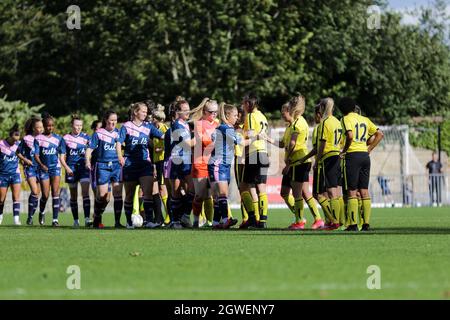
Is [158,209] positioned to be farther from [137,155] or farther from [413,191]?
[413,191]

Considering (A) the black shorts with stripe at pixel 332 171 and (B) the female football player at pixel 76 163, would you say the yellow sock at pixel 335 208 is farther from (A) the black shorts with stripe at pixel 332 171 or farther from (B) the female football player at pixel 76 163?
(B) the female football player at pixel 76 163

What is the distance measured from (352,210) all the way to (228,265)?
670 centimetres

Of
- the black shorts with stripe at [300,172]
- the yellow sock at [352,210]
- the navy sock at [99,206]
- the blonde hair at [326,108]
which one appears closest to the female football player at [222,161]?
the black shorts with stripe at [300,172]

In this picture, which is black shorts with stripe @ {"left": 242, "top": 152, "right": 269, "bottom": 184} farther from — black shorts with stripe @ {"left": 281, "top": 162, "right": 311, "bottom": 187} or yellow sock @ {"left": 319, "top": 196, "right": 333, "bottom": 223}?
yellow sock @ {"left": 319, "top": 196, "right": 333, "bottom": 223}

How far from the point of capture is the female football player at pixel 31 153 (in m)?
24.9

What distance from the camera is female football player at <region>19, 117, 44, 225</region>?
81.7ft

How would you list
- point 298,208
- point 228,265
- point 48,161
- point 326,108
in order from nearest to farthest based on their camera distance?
1. point 228,265
2. point 326,108
3. point 298,208
4. point 48,161

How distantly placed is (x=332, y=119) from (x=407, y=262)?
6942 mm

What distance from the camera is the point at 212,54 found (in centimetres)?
5312

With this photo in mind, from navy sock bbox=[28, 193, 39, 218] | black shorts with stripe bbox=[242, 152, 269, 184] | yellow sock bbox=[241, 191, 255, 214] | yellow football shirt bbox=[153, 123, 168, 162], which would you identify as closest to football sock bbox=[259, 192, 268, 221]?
yellow sock bbox=[241, 191, 255, 214]

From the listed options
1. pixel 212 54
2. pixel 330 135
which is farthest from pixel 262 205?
pixel 212 54

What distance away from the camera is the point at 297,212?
2047 centimetres
